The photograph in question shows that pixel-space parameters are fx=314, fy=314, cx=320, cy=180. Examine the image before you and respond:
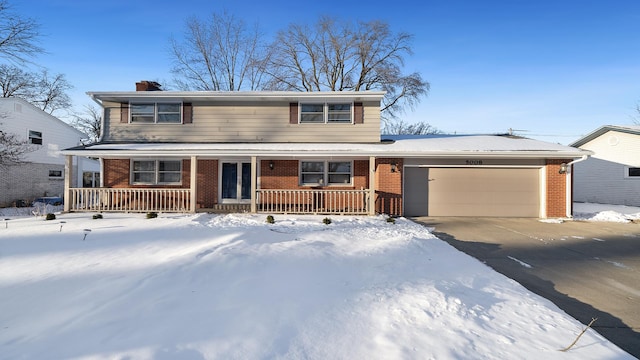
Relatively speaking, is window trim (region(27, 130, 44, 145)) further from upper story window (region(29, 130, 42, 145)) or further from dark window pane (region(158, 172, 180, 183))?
dark window pane (region(158, 172, 180, 183))

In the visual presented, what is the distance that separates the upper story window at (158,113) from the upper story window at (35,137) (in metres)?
9.06

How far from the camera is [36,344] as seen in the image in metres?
2.77

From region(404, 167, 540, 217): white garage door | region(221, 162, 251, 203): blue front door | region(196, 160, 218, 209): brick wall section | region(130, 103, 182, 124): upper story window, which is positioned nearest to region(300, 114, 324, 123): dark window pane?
region(221, 162, 251, 203): blue front door

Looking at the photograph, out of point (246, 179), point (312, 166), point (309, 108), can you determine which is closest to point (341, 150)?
point (312, 166)

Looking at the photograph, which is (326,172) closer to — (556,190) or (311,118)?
(311,118)

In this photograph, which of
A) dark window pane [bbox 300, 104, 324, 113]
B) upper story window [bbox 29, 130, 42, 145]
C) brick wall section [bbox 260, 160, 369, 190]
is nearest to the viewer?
brick wall section [bbox 260, 160, 369, 190]

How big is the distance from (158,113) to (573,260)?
14132mm

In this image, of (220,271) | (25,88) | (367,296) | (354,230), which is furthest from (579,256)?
(25,88)

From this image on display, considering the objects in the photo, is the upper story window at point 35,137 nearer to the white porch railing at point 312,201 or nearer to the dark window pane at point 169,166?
the dark window pane at point 169,166

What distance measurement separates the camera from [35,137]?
57.3 ft

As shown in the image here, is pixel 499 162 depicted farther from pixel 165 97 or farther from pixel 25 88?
pixel 25 88

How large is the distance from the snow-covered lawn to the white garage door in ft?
18.1

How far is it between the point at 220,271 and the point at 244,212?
6530mm

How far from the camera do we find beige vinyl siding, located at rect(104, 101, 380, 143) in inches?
502
